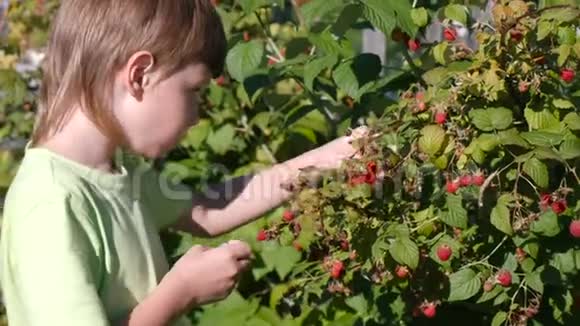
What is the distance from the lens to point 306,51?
131 inches

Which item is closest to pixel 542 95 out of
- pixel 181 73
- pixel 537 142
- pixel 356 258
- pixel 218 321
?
pixel 537 142

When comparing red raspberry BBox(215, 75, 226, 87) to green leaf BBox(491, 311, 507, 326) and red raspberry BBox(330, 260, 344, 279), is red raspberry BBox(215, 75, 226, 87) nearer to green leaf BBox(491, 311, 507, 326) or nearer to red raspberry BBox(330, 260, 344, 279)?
red raspberry BBox(330, 260, 344, 279)

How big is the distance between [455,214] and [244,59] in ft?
2.60

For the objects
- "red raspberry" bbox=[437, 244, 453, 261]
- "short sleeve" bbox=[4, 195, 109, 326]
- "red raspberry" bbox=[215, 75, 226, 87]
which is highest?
"short sleeve" bbox=[4, 195, 109, 326]

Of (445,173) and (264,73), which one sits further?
(264,73)

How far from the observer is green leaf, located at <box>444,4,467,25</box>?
2494 millimetres

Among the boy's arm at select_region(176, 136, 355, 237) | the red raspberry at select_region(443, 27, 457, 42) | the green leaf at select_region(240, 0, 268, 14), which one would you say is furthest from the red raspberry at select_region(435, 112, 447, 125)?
the green leaf at select_region(240, 0, 268, 14)

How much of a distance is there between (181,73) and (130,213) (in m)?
0.26

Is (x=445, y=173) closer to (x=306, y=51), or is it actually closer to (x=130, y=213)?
(x=130, y=213)

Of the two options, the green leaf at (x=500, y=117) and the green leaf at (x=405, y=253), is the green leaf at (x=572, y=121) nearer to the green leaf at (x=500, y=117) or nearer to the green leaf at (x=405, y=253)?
the green leaf at (x=500, y=117)

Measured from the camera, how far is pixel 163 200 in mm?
2420

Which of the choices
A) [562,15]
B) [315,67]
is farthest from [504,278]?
[315,67]

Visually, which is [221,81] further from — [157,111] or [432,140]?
[157,111]

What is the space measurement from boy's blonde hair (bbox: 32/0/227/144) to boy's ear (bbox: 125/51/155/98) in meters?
0.01
